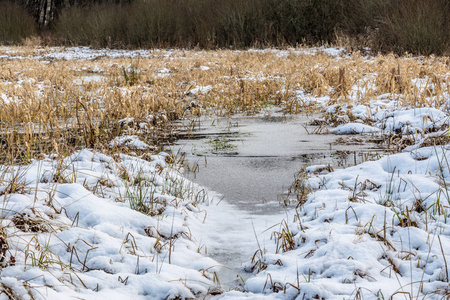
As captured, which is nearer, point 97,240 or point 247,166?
point 97,240

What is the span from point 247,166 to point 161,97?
341cm

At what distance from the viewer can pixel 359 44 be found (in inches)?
632

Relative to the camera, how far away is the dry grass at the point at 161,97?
532cm

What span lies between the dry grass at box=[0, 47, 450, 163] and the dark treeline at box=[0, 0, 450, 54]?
3.96 meters

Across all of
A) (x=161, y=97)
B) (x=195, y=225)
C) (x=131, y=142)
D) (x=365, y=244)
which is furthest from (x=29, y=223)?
(x=161, y=97)

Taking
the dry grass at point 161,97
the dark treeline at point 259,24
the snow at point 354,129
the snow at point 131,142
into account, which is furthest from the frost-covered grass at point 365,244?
the dark treeline at point 259,24

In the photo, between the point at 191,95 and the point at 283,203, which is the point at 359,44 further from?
the point at 283,203

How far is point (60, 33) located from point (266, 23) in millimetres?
13648

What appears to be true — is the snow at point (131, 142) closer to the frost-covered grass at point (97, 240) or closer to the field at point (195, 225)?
the field at point (195, 225)

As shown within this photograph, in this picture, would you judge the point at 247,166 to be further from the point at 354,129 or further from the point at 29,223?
the point at 29,223

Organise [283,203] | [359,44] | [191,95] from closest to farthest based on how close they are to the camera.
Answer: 1. [283,203]
2. [191,95]
3. [359,44]

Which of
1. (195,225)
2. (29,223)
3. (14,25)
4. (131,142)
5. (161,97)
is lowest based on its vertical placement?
(195,225)

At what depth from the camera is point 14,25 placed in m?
28.7

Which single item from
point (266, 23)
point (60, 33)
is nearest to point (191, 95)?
point (266, 23)
